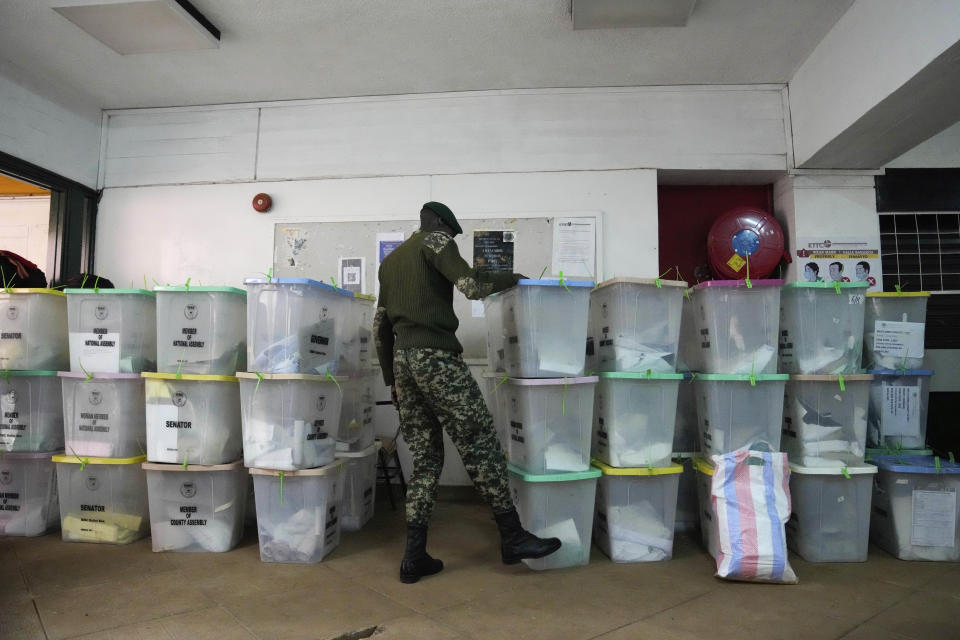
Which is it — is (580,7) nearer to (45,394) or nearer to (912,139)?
(912,139)

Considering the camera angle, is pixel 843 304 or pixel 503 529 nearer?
pixel 503 529

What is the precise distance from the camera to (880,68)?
110 inches

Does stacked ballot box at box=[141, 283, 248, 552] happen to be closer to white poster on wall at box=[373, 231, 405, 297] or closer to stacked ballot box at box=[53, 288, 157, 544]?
stacked ballot box at box=[53, 288, 157, 544]

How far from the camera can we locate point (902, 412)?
9.41 feet

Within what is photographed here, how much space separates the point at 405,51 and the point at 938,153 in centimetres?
383

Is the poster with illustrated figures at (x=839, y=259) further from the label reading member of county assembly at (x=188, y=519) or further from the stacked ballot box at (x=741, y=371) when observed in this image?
the label reading member of county assembly at (x=188, y=519)

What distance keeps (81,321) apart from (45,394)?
1.73ft

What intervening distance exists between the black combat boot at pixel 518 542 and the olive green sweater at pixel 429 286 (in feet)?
2.44

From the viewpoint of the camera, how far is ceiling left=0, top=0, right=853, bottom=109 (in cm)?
307

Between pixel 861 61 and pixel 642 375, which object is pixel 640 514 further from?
pixel 861 61

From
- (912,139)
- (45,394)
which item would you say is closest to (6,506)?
(45,394)

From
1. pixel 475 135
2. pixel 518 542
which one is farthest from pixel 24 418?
pixel 475 135

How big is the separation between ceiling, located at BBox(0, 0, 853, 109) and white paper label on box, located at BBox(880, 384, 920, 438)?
2119mm

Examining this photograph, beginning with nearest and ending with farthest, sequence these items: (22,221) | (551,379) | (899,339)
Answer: (551,379)
(899,339)
(22,221)
